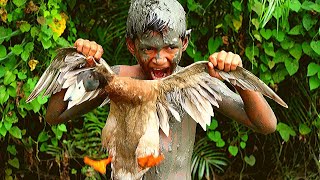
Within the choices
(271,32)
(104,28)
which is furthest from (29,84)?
(271,32)

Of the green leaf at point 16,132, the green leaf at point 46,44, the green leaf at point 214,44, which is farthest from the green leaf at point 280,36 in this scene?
the green leaf at point 16,132

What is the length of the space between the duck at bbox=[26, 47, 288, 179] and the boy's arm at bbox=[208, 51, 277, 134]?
0.02 m

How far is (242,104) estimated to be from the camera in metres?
1.95

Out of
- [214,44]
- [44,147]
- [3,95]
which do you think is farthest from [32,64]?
[214,44]

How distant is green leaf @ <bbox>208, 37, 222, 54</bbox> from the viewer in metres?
2.87

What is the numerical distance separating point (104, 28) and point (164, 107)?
135 cm

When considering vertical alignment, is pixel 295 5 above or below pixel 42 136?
above

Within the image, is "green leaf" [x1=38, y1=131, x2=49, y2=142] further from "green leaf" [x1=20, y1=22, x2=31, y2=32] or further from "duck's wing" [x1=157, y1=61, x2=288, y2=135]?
"duck's wing" [x1=157, y1=61, x2=288, y2=135]

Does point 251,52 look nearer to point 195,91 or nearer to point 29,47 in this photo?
point 29,47

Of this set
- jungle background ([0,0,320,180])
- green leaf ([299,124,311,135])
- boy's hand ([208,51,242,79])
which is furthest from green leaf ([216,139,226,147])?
boy's hand ([208,51,242,79])

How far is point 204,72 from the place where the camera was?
5.81 feet

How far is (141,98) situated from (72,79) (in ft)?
0.57

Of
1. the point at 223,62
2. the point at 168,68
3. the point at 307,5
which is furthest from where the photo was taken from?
the point at 307,5

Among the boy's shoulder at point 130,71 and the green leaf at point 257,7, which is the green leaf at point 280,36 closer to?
the green leaf at point 257,7
